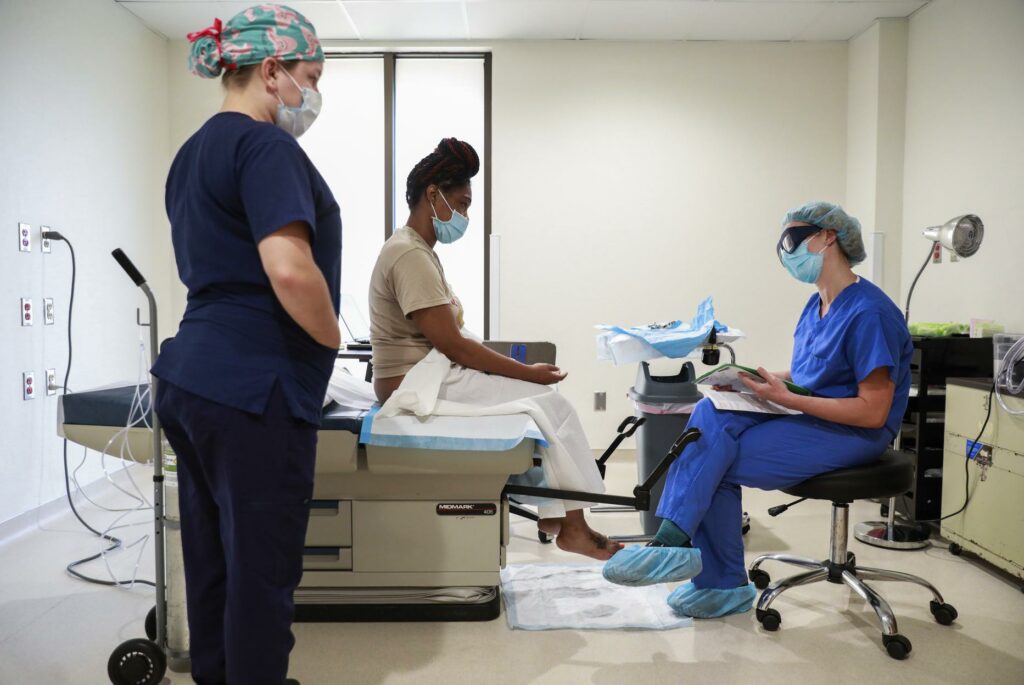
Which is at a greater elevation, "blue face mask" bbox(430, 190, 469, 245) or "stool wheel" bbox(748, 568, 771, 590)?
"blue face mask" bbox(430, 190, 469, 245)

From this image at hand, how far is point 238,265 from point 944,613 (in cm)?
225

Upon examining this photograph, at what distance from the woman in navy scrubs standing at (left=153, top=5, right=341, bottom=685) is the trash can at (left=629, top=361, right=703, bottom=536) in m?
1.90

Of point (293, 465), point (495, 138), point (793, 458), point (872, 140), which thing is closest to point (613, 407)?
point (495, 138)

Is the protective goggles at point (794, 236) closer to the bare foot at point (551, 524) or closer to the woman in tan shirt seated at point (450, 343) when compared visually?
the woman in tan shirt seated at point (450, 343)

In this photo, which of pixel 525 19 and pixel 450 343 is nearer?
pixel 450 343

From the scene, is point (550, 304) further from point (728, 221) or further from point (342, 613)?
point (342, 613)

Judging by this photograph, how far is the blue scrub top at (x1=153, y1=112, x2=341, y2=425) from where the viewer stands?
125 cm

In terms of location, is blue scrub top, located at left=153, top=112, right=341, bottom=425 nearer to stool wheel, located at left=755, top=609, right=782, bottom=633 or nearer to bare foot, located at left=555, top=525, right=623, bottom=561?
bare foot, located at left=555, top=525, right=623, bottom=561

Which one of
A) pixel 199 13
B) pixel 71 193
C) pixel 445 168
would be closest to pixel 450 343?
pixel 445 168

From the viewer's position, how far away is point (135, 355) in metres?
4.30

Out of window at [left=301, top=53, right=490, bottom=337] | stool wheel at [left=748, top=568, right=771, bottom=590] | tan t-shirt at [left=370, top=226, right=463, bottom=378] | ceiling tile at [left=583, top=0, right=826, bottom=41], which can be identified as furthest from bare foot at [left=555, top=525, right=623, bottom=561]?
ceiling tile at [left=583, top=0, right=826, bottom=41]

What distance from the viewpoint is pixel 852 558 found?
7.97 feet

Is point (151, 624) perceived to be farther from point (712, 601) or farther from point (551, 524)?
point (712, 601)

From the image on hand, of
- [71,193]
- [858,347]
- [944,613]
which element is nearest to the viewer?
[858,347]
